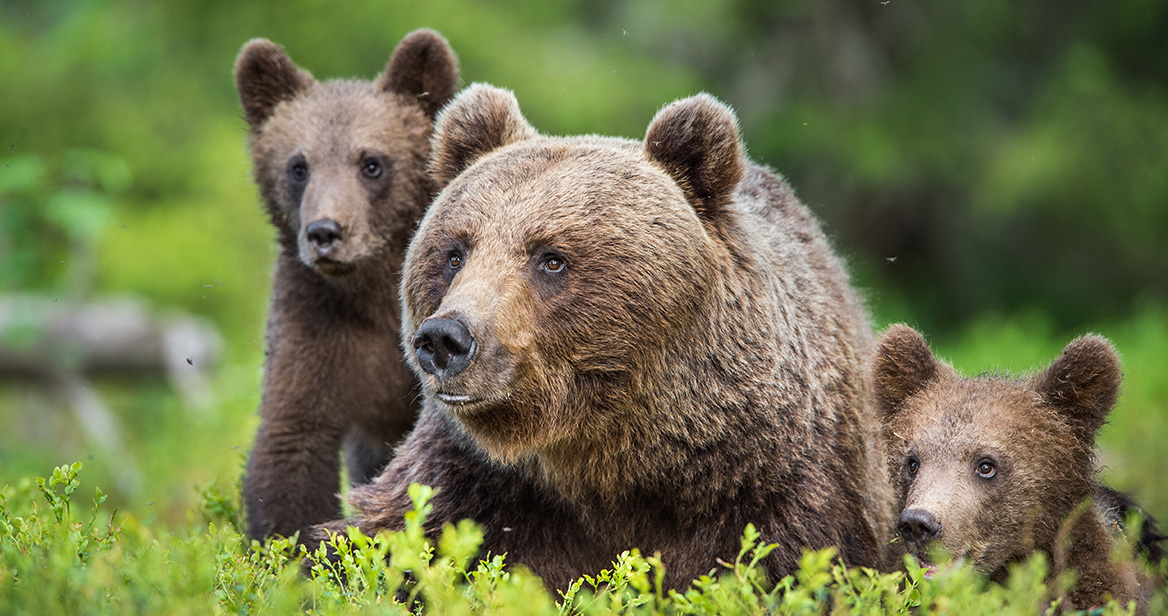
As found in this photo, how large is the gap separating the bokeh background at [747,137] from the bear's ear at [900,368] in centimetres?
844

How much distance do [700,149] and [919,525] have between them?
5.25ft

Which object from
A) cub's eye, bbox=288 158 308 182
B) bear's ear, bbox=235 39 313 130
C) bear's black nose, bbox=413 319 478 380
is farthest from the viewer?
bear's ear, bbox=235 39 313 130

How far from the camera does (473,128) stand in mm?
5074

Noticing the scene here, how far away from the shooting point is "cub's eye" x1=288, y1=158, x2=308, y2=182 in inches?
253

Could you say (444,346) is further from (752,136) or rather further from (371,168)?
(752,136)

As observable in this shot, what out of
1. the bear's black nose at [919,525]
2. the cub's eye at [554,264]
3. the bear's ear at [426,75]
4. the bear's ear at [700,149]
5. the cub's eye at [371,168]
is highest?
the bear's ear at [700,149]

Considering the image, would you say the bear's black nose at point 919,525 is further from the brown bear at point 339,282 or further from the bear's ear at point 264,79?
the bear's ear at point 264,79

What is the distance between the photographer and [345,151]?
6.29m

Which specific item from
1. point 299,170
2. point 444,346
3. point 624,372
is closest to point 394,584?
point 444,346

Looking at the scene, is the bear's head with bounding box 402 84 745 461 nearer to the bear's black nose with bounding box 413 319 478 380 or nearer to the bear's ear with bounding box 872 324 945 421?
the bear's black nose with bounding box 413 319 478 380

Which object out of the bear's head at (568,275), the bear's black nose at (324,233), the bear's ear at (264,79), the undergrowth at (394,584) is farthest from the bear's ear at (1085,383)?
the bear's ear at (264,79)

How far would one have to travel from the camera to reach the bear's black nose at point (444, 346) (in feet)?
13.1

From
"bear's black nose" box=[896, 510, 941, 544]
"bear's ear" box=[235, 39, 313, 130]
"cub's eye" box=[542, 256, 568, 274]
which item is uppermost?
"cub's eye" box=[542, 256, 568, 274]

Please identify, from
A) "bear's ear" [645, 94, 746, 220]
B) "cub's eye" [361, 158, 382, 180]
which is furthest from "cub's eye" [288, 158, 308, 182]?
"bear's ear" [645, 94, 746, 220]
